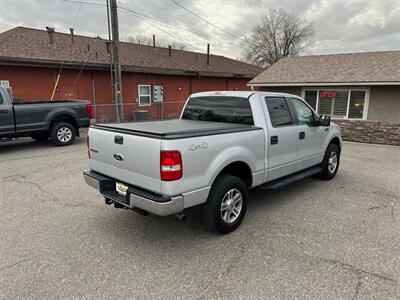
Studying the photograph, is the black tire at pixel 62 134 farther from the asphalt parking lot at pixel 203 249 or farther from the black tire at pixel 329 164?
the black tire at pixel 329 164

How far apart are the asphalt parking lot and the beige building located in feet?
21.2

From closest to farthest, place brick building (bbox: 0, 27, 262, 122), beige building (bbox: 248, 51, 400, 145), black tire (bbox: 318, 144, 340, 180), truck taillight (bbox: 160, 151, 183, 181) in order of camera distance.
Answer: truck taillight (bbox: 160, 151, 183, 181) < black tire (bbox: 318, 144, 340, 180) < beige building (bbox: 248, 51, 400, 145) < brick building (bbox: 0, 27, 262, 122)

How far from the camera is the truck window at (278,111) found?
4.54 meters

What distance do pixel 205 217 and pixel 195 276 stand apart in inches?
31.0

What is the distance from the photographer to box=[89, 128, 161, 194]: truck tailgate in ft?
10.3

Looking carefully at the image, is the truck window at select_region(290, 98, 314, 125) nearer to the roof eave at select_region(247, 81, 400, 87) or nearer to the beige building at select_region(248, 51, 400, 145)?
the beige building at select_region(248, 51, 400, 145)

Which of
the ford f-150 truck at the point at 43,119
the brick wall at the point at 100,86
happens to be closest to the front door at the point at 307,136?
the ford f-150 truck at the point at 43,119

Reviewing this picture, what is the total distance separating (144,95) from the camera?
17.8 m

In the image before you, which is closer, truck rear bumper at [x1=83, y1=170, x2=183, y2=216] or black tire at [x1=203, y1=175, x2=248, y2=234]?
truck rear bumper at [x1=83, y1=170, x2=183, y2=216]

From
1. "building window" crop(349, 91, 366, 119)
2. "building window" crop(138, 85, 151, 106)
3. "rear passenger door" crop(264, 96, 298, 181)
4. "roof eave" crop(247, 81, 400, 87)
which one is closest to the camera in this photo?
"rear passenger door" crop(264, 96, 298, 181)

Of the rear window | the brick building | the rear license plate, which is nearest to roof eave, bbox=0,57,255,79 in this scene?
the brick building

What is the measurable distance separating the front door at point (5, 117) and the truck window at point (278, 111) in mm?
7661

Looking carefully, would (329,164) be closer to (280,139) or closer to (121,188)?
(280,139)

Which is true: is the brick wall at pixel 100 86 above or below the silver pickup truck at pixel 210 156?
above
